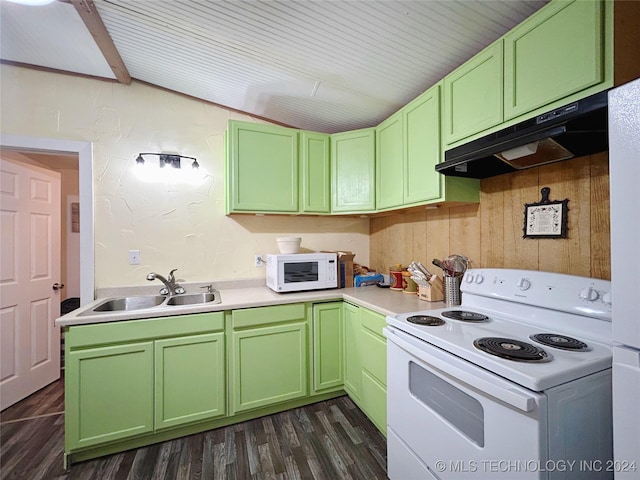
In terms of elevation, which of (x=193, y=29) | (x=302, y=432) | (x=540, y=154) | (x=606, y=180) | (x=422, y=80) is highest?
(x=193, y=29)

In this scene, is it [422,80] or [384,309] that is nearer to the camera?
[384,309]

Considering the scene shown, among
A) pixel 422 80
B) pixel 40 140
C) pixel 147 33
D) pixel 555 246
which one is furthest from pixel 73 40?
pixel 555 246

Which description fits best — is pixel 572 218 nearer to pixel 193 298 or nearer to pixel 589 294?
pixel 589 294

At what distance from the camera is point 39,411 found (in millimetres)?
1998

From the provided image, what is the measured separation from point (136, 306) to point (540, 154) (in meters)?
2.70

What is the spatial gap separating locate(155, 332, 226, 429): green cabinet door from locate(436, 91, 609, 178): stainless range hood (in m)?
1.80

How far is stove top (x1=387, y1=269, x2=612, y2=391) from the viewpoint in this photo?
849 millimetres

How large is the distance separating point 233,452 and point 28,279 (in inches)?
85.8

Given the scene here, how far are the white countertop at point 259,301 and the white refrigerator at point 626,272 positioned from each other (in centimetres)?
90

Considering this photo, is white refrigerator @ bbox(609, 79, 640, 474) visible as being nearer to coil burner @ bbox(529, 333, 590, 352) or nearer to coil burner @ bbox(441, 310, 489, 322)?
coil burner @ bbox(529, 333, 590, 352)

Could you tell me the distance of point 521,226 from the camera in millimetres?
1482

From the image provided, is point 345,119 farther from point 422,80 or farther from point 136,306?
point 136,306

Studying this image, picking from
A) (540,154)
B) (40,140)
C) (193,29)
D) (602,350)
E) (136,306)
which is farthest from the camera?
(136,306)

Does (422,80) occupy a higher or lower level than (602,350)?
higher
